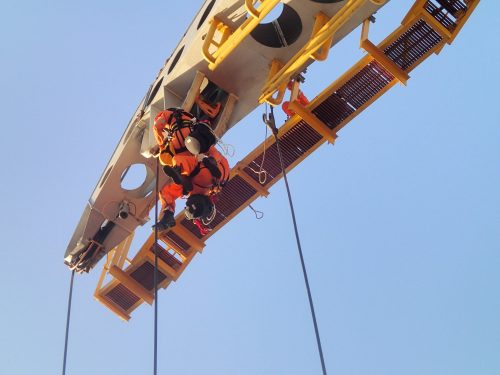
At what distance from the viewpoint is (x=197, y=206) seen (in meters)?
8.57

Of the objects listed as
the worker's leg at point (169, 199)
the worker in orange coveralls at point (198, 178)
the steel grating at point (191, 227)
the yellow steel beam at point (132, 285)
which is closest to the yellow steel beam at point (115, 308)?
the yellow steel beam at point (132, 285)

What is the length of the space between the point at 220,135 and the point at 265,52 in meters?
1.31

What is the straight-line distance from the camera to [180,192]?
30.0ft

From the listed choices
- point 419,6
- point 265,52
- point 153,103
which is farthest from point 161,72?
point 419,6

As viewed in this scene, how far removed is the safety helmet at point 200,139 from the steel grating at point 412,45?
7.90 feet

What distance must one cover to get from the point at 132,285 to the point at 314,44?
5.49 m

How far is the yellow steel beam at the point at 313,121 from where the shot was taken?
370 inches

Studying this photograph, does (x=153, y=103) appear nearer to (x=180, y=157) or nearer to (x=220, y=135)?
(x=220, y=135)

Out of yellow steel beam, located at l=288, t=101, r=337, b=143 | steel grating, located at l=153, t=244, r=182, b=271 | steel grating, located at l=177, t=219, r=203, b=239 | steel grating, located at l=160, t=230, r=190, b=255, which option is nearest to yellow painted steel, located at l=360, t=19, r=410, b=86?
yellow steel beam, located at l=288, t=101, r=337, b=143

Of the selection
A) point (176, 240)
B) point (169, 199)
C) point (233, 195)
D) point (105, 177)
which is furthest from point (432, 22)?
point (105, 177)

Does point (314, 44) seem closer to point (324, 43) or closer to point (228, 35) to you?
point (324, 43)

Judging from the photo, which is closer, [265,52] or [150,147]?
[265,52]

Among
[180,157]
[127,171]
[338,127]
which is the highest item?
[127,171]

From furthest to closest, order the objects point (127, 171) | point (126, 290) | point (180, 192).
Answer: point (126, 290) < point (127, 171) < point (180, 192)
